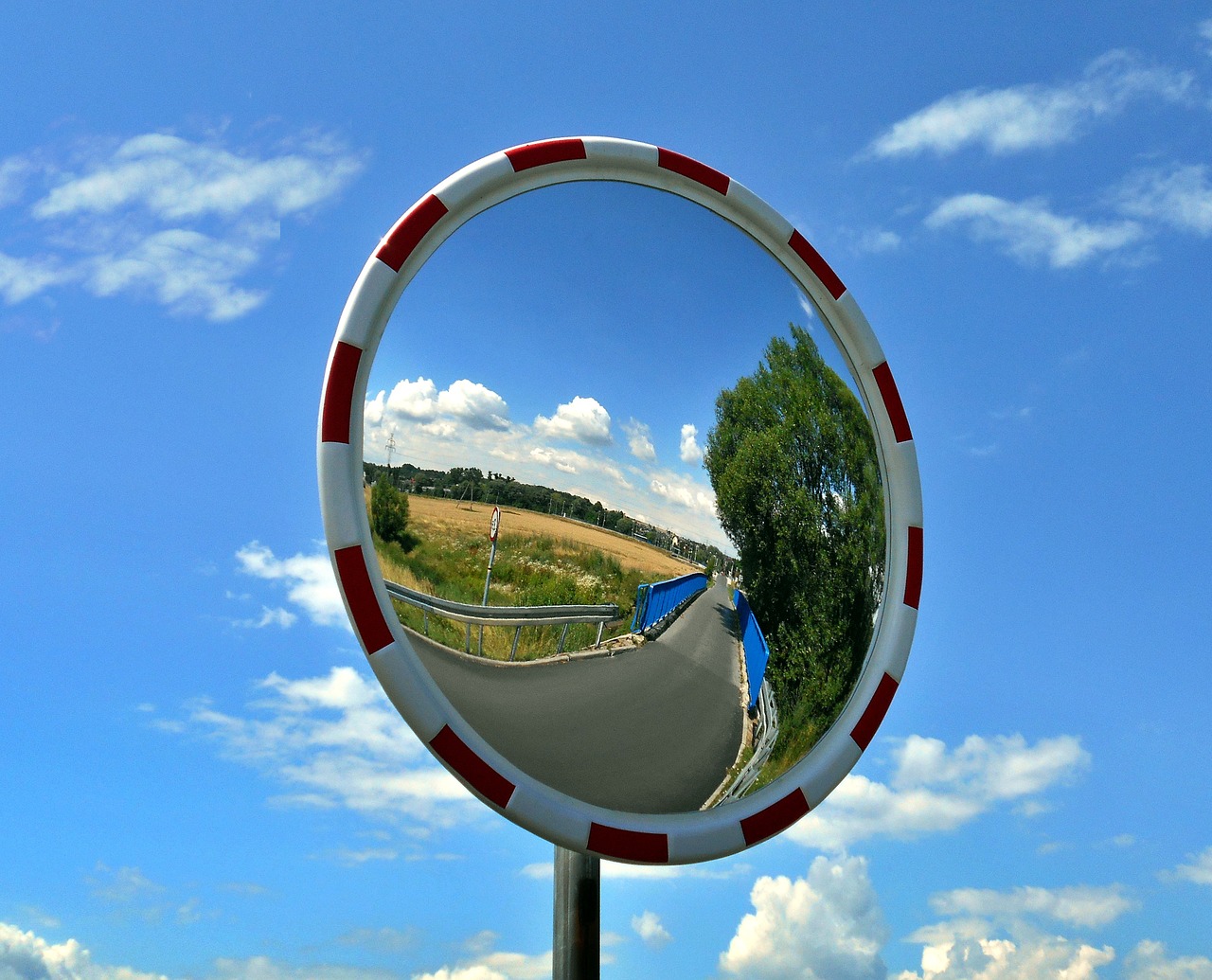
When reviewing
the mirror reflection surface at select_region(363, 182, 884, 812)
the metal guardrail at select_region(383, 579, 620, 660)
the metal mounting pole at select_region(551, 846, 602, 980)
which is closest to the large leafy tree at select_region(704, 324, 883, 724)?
the mirror reflection surface at select_region(363, 182, 884, 812)

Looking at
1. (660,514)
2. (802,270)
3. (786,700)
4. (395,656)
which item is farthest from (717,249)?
(395,656)

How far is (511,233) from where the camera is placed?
9.70 feet

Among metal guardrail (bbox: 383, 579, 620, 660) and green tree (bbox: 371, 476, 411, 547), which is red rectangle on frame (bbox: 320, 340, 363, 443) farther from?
metal guardrail (bbox: 383, 579, 620, 660)

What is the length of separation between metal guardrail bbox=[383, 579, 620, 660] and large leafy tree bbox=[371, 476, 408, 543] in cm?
14

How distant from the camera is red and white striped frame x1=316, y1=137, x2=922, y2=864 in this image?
251 centimetres

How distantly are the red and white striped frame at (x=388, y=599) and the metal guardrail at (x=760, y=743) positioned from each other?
4cm

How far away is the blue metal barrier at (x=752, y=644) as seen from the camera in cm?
314

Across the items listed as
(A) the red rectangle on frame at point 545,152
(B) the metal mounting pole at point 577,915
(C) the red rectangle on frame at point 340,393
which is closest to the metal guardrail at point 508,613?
(C) the red rectangle on frame at point 340,393

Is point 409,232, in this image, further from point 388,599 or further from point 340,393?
point 388,599

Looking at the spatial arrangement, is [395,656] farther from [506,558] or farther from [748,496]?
[748,496]

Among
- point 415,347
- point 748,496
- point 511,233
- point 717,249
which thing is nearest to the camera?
point 415,347

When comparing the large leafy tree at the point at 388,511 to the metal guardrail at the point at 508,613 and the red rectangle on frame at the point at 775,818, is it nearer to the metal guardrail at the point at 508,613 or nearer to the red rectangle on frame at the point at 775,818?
the metal guardrail at the point at 508,613

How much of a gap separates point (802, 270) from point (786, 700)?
1576 mm

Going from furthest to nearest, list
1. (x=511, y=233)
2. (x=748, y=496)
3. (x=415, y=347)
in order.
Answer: (x=748, y=496), (x=511, y=233), (x=415, y=347)
